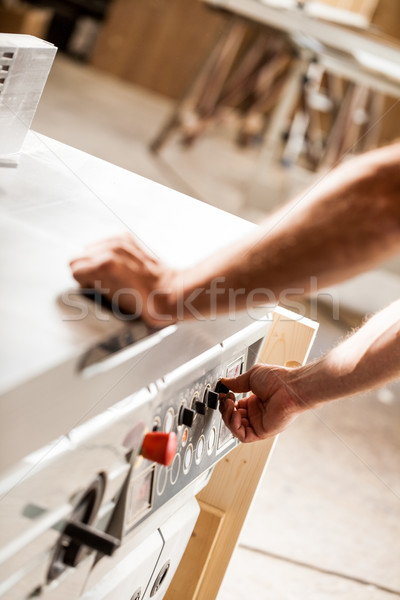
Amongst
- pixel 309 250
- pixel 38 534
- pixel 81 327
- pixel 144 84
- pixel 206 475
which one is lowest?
pixel 144 84

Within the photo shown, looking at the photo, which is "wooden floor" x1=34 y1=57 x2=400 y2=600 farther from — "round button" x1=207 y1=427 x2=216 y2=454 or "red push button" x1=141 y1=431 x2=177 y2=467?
"red push button" x1=141 y1=431 x2=177 y2=467

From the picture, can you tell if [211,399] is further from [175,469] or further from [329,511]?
[329,511]

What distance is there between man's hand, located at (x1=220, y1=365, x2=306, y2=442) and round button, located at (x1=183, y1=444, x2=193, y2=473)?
98mm

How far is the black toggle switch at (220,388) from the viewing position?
88 cm

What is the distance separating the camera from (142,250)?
2.15 ft

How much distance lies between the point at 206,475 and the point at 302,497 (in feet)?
3.27

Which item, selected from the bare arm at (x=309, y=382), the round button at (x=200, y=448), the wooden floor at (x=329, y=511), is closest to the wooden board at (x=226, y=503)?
the wooden floor at (x=329, y=511)

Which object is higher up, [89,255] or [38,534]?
[89,255]

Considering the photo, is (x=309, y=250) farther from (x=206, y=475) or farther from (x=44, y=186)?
(x=206, y=475)

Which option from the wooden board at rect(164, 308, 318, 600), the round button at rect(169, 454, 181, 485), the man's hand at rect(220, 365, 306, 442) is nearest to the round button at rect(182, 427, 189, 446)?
the round button at rect(169, 454, 181, 485)

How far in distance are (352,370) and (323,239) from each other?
363mm

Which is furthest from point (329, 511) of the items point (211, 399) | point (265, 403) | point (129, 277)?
point (129, 277)

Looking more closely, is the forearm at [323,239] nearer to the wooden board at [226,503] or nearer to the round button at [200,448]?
the round button at [200,448]

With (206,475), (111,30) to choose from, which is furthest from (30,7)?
(206,475)
